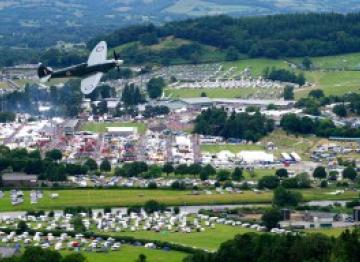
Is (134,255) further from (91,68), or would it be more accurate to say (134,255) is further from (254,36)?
(254,36)

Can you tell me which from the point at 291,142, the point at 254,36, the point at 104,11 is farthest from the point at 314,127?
the point at 104,11

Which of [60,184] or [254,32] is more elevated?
[254,32]

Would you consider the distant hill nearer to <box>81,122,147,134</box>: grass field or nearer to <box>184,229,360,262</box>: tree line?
<box>81,122,147,134</box>: grass field

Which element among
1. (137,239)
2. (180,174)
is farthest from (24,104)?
(137,239)

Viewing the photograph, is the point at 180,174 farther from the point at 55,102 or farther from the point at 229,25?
the point at 229,25

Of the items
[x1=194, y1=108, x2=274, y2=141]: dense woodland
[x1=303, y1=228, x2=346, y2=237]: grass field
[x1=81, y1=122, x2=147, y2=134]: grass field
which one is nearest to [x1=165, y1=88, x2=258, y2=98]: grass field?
[x1=81, y1=122, x2=147, y2=134]: grass field
